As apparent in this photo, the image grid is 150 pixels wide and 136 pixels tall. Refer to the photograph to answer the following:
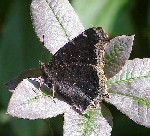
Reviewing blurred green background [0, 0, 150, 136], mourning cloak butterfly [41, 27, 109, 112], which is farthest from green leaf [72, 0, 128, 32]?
mourning cloak butterfly [41, 27, 109, 112]

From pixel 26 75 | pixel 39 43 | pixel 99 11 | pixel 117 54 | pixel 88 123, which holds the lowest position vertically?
pixel 88 123

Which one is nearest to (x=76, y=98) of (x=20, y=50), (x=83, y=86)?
(x=83, y=86)

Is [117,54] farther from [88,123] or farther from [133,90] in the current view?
[88,123]

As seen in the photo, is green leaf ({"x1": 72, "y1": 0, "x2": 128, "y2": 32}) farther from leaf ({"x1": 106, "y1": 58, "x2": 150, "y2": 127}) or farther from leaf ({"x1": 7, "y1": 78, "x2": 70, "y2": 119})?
leaf ({"x1": 7, "y1": 78, "x2": 70, "y2": 119})

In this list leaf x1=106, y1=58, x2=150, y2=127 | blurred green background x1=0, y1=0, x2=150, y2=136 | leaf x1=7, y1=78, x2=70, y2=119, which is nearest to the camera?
leaf x1=7, y1=78, x2=70, y2=119

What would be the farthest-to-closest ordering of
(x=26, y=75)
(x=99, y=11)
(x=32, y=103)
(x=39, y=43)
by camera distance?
(x=39, y=43) < (x=99, y=11) < (x=26, y=75) < (x=32, y=103)

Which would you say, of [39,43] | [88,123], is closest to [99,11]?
[39,43]
